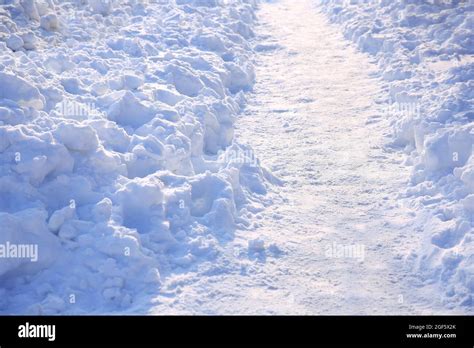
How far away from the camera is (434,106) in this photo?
860 cm

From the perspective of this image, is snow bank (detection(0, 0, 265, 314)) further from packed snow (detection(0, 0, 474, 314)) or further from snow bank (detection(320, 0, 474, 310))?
snow bank (detection(320, 0, 474, 310))

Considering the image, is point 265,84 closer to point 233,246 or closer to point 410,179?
point 410,179

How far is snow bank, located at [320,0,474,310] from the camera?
5.94 meters

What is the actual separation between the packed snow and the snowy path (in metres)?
0.02

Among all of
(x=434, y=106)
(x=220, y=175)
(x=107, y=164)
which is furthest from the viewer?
(x=434, y=106)

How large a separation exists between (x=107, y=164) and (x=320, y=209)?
8.67ft

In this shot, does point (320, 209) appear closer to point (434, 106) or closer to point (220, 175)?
point (220, 175)

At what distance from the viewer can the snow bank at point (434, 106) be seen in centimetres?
594

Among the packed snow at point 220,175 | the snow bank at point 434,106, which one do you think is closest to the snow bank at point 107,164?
the packed snow at point 220,175

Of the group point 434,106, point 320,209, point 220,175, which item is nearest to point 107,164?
point 220,175

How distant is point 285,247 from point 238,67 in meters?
5.44

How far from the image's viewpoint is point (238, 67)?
35.8 ft

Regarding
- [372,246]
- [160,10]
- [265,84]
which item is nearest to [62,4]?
[160,10]

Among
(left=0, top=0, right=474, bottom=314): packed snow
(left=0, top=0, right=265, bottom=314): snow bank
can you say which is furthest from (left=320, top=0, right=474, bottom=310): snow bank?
(left=0, top=0, right=265, bottom=314): snow bank
